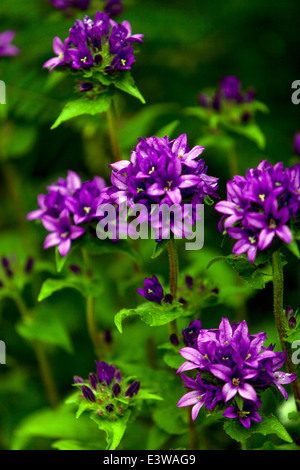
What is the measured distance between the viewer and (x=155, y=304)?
2.12 meters

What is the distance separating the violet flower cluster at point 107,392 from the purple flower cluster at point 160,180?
0.60 meters

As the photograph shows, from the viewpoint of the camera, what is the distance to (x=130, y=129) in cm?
316

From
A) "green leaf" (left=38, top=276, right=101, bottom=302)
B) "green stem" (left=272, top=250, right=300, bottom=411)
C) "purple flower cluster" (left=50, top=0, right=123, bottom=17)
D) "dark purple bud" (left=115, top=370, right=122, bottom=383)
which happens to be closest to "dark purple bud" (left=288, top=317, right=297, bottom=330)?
"green stem" (left=272, top=250, right=300, bottom=411)

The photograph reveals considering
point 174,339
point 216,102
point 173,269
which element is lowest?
point 174,339

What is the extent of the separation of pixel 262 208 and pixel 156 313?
56 centimetres

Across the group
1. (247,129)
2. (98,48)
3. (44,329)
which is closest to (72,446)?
(44,329)

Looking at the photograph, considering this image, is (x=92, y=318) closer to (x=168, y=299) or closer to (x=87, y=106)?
(x=168, y=299)

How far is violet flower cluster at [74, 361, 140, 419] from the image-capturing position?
2062 mm

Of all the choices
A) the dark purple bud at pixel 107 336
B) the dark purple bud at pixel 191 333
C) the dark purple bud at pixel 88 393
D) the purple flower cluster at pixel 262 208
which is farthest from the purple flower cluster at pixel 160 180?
the dark purple bud at pixel 107 336

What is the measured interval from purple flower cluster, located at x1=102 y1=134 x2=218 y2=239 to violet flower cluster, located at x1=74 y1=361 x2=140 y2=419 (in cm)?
60

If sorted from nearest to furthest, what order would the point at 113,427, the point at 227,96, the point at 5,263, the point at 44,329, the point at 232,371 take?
the point at 232,371 → the point at 113,427 → the point at 5,263 → the point at 44,329 → the point at 227,96

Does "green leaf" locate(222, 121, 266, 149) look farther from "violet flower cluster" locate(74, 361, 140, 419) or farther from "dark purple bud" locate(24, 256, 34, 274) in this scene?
"violet flower cluster" locate(74, 361, 140, 419)

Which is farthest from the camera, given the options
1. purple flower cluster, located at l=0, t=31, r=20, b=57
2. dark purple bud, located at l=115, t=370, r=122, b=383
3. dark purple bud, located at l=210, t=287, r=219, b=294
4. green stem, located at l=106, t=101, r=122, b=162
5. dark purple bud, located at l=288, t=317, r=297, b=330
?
purple flower cluster, located at l=0, t=31, r=20, b=57

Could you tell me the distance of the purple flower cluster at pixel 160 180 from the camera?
182 cm
